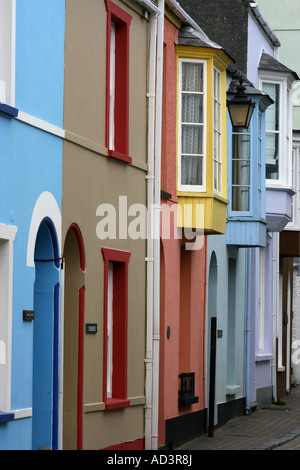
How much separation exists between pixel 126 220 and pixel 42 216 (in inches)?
121

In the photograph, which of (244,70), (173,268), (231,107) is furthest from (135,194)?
(244,70)

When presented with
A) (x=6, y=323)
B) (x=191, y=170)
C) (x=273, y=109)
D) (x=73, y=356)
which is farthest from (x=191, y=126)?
(x=6, y=323)

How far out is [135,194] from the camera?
1538cm

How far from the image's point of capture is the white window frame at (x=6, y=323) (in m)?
11.0

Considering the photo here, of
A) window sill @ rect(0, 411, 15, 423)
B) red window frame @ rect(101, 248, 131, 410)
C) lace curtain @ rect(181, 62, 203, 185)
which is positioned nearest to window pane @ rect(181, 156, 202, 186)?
lace curtain @ rect(181, 62, 203, 185)

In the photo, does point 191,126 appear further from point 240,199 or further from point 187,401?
point 187,401

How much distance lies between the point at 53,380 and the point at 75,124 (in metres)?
3.00

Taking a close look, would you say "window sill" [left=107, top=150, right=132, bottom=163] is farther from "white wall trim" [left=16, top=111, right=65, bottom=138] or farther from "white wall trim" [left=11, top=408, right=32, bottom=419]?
"white wall trim" [left=11, top=408, right=32, bottom=419]

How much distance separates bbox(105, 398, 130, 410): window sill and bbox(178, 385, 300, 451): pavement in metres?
2.34

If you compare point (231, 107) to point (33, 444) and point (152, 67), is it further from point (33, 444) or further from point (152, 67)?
point (33, 444)

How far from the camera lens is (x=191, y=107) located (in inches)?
687

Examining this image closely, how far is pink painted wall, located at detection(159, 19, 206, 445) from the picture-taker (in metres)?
16.6

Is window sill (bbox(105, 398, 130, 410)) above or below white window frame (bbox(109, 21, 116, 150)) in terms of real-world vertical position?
below

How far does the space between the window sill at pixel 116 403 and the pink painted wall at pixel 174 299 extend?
172cm
